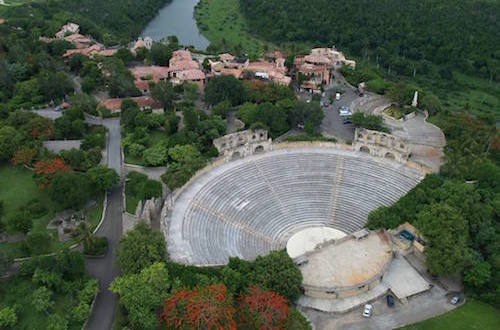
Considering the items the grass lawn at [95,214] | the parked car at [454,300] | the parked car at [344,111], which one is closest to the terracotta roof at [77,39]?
the grass lawn at [95,214]

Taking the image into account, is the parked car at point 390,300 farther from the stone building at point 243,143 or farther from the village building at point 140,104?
the village building at point 140,104

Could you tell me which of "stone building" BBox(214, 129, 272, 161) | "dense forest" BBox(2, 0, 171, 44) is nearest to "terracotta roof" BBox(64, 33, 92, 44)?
"dense forest" BBox(2, 0, 171, 44)

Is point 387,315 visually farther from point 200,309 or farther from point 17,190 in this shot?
point 17,190

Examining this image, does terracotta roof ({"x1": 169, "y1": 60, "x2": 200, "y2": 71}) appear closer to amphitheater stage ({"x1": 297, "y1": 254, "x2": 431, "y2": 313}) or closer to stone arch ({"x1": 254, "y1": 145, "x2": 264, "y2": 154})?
stone arch ({"x1": 254, "y1": 145, "x2": 264, "y2": 154})

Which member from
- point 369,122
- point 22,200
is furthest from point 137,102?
point 369,122

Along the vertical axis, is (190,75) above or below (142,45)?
below

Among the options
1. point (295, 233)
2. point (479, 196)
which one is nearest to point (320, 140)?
point (295, 233)
